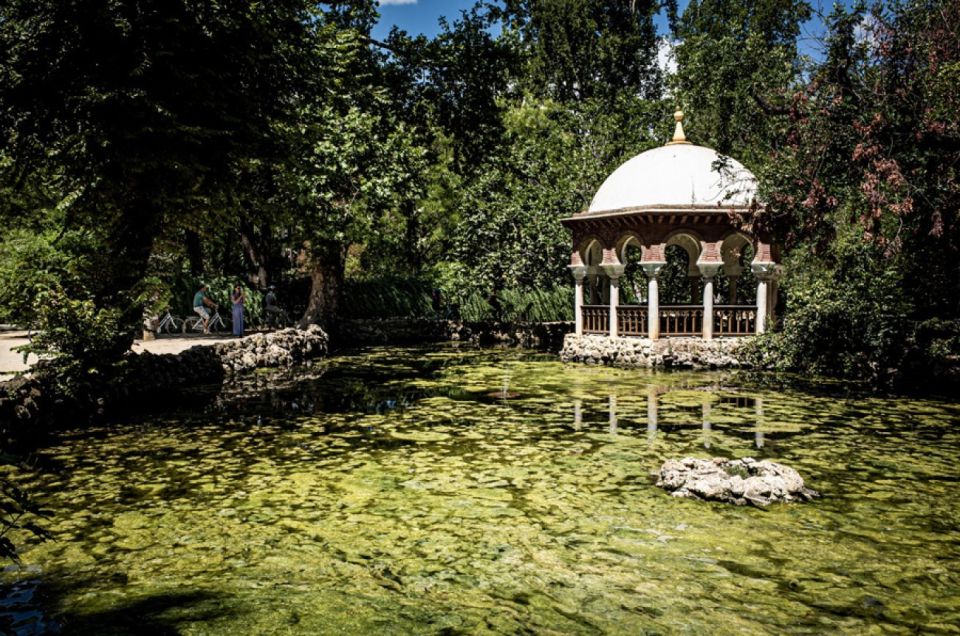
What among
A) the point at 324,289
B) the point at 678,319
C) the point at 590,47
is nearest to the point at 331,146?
the point at 324,289

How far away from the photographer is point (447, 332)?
98.3 feet

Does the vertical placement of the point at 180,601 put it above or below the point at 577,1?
below

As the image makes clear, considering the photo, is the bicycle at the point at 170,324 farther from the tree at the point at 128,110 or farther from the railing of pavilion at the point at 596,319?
the railing of pavilion at the point at 596,319

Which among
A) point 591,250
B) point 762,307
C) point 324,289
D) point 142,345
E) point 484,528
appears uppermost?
point 591,250

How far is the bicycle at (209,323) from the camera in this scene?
23.4m

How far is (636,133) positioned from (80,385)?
24.2 m

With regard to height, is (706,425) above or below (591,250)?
below

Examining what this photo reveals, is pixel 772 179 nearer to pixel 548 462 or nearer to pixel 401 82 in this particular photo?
pixel 548 462

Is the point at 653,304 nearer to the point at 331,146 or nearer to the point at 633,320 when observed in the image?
the point at 633,320

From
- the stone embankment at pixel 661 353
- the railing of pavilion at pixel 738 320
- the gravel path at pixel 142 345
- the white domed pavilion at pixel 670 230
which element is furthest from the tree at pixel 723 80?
the gravel path at pixel 142 345

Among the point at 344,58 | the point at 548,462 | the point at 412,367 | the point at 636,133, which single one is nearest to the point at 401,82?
the point at 344,58

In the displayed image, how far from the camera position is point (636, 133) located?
29750 millimetres

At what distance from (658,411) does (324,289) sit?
15902mm

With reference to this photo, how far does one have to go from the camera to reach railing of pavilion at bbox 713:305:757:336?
62.7 feet
